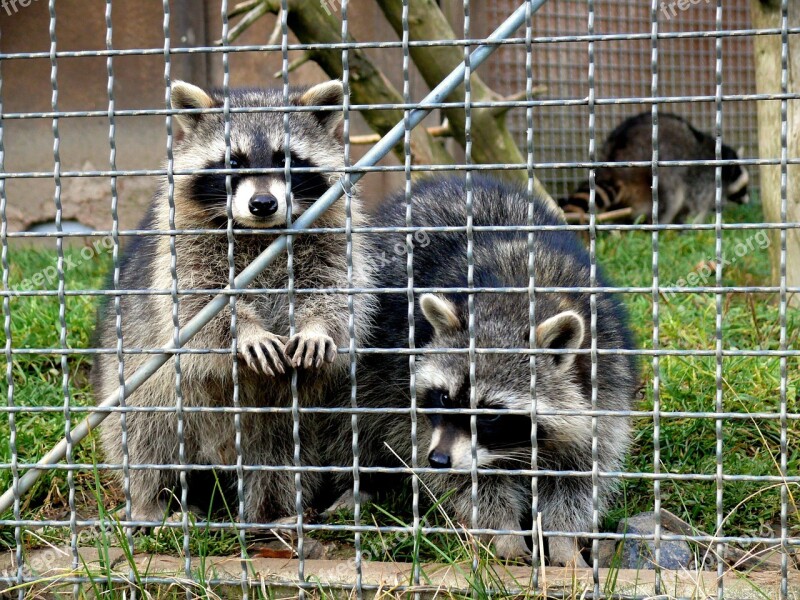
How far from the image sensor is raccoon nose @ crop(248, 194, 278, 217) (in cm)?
300

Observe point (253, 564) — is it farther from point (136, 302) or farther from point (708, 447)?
point (708, 447)

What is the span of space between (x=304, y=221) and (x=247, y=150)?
2.66ft

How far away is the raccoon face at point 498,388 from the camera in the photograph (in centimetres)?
318

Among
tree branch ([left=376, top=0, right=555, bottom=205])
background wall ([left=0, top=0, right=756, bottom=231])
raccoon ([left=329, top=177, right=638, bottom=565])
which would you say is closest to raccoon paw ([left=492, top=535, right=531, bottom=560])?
raccoon ([left=329, top=177, right=638, bottom=565])

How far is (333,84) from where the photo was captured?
134 inches

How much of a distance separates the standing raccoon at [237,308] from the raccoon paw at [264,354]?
0.21 meters

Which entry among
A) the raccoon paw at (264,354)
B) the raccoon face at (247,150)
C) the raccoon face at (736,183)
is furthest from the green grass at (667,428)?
the raccoon face at (736,183)

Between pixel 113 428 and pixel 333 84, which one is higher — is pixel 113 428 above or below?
below

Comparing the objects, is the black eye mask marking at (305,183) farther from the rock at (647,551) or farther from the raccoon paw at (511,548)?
the rock at (647,551)

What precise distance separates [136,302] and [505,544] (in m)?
1.67

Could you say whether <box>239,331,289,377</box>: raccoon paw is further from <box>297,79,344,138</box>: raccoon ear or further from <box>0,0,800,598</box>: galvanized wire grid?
<box>297,79,344,138</box>: raccoon ear

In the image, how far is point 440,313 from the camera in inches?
134

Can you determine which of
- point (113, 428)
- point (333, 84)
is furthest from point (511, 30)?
point (113, 428)

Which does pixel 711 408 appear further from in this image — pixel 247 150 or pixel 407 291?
pixel 247 150
